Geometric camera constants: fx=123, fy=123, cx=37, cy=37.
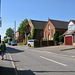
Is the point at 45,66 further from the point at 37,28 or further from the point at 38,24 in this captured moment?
the point at 38,24

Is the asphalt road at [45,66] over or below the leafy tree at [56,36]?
below

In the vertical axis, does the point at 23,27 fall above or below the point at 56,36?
above

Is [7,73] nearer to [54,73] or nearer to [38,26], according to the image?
[54,73]

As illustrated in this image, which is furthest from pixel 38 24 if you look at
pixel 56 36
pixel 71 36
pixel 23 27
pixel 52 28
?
pixel 71 36

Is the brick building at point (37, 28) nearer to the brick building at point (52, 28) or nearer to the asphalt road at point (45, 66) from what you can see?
the brick building at point (52, 28)

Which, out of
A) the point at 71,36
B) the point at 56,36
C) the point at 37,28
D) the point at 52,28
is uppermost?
the point at 37,28

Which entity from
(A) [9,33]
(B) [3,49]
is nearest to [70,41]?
(B) [3,49]

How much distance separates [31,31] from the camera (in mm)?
53781

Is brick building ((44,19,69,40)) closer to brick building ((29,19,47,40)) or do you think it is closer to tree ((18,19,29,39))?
brick building ((29,19,47,40))

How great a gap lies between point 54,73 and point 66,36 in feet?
92.1

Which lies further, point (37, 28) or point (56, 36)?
point (37, 28)

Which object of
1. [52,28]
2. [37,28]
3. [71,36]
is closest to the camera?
[71,36]

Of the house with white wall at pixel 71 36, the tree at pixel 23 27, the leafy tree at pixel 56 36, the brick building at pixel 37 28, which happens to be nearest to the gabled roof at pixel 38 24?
the brick building at pixel 37 28

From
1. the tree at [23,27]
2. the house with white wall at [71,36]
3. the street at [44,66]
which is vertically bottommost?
the street at [44,66]
